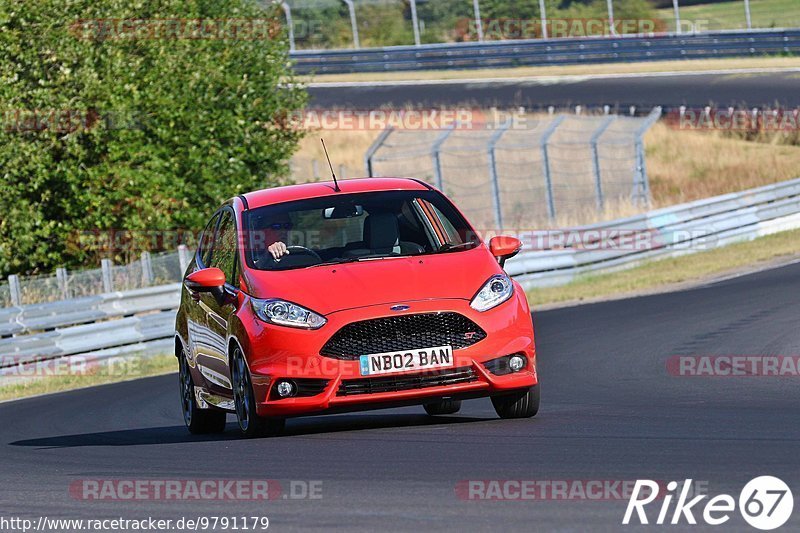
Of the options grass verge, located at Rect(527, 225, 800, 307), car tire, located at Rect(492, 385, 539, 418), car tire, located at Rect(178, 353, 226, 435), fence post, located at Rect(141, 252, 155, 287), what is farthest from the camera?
grass verge, located at Rect(527, 225, 800, 307)

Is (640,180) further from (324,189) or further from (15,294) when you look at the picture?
(324,189)

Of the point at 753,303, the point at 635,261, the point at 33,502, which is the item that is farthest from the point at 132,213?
the point at 33,502

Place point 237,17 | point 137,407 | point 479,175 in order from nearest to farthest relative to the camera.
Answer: point 137,407, point 237,17, point 479,175

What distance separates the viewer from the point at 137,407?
13.9 m

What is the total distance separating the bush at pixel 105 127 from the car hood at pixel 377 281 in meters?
14.5

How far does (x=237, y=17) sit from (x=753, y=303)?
14.5 metres

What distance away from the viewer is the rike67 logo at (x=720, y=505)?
574cm

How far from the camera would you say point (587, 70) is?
48406 millimetres

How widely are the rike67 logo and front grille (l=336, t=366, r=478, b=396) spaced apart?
2.57 metres

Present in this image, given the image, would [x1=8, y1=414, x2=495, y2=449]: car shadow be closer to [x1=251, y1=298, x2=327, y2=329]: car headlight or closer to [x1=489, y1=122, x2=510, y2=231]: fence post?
[x1=251, y1=298, x2=327, y2=329]: car headlight

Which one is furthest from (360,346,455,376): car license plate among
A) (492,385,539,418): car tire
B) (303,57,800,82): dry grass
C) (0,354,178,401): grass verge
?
(303,57,800,82): dry grass

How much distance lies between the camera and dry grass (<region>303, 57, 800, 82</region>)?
45594 millimetres

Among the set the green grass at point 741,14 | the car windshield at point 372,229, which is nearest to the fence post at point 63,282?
the car windshield at point 372,229

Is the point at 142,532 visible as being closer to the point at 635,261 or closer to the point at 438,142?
the point at 635,261
